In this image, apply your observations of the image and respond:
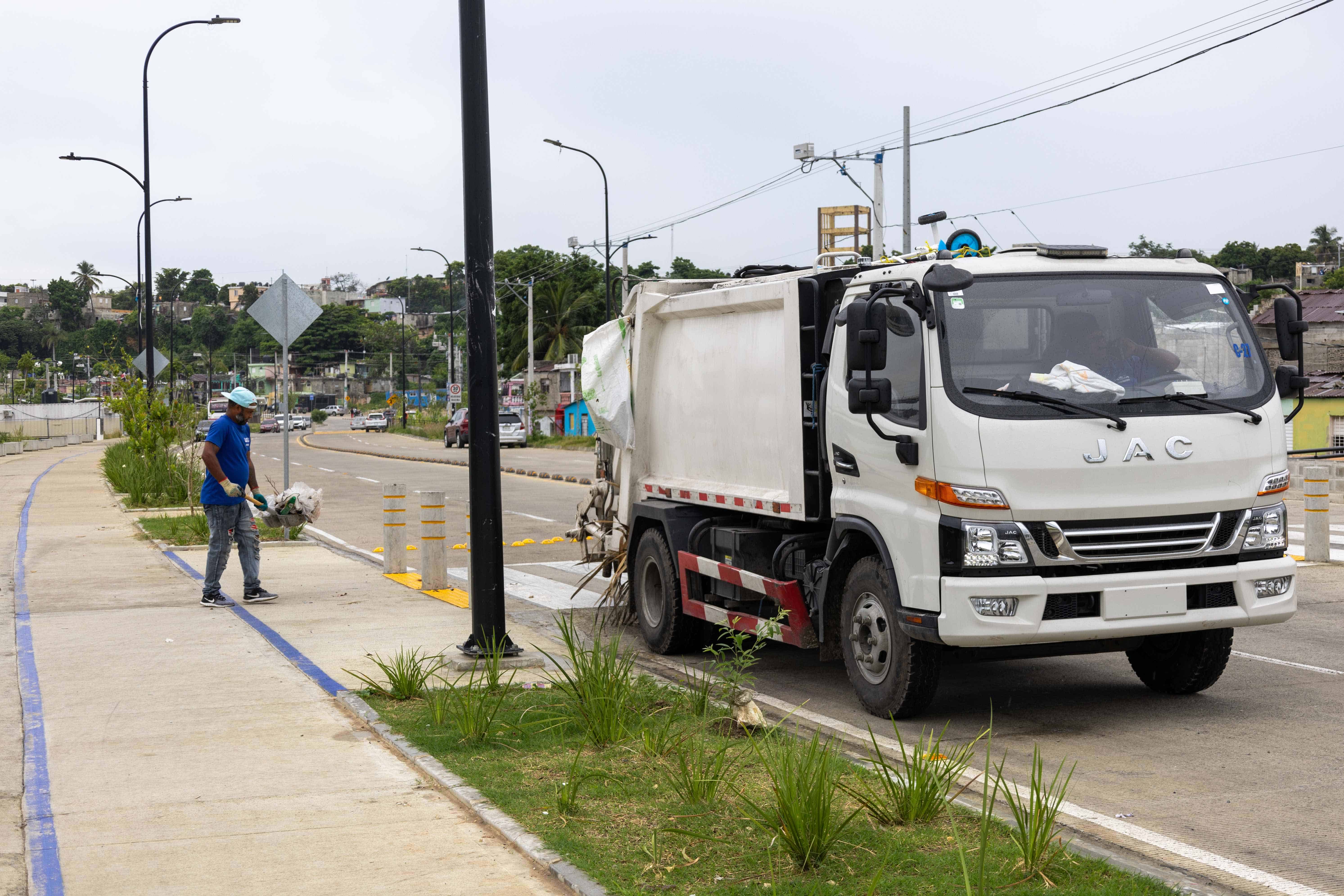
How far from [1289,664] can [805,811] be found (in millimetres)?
5567

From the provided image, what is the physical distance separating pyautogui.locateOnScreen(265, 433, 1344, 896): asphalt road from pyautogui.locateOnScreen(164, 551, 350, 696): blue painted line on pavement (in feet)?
8.12

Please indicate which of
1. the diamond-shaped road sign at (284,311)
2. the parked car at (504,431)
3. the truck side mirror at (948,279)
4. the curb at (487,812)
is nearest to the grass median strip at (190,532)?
the diamond-shaped road sign at (284,311)

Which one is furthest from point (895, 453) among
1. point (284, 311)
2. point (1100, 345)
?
point (284, 311)

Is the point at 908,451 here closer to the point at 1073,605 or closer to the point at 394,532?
the point at 1073,605

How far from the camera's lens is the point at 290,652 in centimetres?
954

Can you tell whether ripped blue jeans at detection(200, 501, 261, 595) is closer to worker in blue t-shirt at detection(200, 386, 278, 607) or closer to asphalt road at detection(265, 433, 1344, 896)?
worker in blue t-shirt at detection(200, 386, 278, 607)

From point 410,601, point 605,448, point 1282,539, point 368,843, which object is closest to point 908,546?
point 1282,539

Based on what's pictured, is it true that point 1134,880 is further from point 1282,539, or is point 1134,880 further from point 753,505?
point 753,505

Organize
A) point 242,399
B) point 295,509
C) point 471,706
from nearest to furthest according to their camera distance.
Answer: point 471,706 < point 242,399 < point 295,509

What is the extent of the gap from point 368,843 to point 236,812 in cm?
82

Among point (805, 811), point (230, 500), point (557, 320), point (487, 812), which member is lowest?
point (487, 812)

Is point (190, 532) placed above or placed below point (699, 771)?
below

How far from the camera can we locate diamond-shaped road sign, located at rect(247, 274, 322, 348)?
55.4ft

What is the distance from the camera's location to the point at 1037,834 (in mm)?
4641
